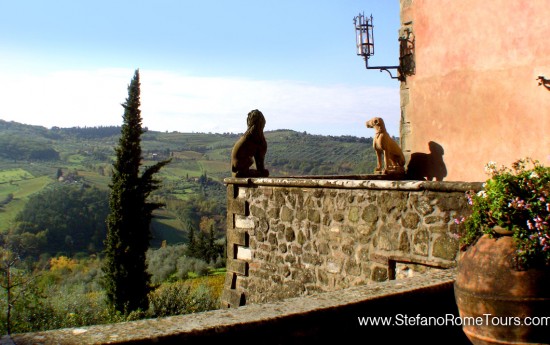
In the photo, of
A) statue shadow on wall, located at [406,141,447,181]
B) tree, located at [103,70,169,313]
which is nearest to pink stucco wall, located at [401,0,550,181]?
statue shadow on wall, located at [406,141,447,181]

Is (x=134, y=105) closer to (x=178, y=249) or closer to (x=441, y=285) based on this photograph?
(x=178, y=249)

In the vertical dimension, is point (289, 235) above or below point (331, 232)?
below

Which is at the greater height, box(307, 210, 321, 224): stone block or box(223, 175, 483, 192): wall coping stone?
box(223, 175, 483, 192): wall coping stone

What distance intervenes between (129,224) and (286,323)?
75.0 feet

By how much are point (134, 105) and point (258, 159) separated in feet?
64.6

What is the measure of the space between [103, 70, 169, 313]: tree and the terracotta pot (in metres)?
20.2

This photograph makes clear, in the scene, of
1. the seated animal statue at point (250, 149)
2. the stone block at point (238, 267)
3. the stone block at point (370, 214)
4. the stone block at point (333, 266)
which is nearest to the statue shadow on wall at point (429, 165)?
the seated animal statue at point (250, 149)

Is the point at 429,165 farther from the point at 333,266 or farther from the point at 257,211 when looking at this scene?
the point at 333,266

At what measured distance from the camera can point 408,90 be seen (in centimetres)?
1172

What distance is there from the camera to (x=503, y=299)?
3252 mm

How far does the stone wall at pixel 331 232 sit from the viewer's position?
5.48 meters

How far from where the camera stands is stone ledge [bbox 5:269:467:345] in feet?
8.79

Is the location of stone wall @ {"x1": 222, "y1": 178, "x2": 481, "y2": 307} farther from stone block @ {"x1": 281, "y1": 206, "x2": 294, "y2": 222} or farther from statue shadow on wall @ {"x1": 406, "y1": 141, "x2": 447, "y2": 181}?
statue shadow on wall @ {"x1": 406, "y1": 141, "x2": 447, "y2": 181}

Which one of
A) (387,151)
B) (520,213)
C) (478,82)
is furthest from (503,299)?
(387,151)
